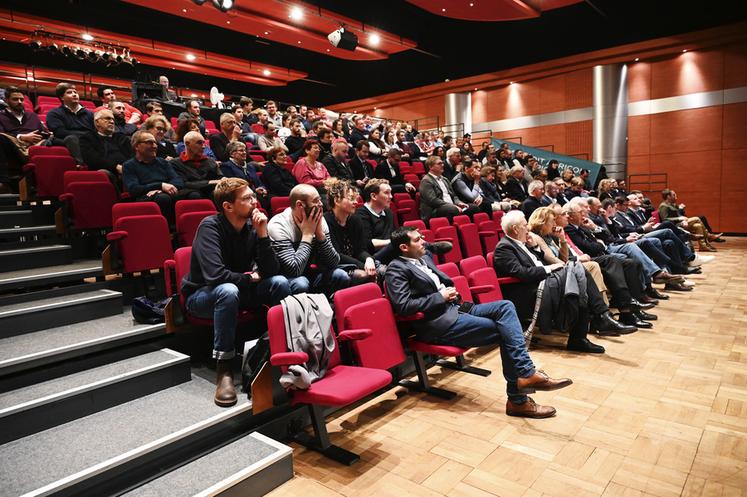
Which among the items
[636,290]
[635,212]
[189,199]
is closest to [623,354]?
[636,290]

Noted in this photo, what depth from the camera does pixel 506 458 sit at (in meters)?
1.71

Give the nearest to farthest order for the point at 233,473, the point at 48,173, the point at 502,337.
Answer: the point at 233,473 → the point at 502,337 → the point at 48,173

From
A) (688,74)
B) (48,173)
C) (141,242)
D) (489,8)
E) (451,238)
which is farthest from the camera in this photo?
(688,74)

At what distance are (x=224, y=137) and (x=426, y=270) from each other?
2707 mm

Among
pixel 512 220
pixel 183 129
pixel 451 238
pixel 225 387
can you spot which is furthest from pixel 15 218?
pixel 512 220

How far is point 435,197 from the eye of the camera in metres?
4.38

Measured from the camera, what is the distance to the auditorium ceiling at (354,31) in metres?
7.49

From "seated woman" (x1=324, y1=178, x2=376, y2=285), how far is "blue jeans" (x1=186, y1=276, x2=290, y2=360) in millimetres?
608

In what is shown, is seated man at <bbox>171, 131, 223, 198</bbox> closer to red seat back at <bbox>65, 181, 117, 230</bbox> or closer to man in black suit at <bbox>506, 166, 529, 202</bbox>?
red seat back at <bbox>65, 181, 117, 230</bbox>

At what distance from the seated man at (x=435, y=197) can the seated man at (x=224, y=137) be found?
6.03 ft

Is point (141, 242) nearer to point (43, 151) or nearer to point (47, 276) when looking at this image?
point (47, 276)

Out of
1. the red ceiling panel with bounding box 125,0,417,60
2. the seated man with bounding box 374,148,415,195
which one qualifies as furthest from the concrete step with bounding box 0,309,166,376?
the red ceiling panel with bounding box 125,0,417,60

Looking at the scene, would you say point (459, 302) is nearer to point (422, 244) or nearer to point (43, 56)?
point (422, 244)

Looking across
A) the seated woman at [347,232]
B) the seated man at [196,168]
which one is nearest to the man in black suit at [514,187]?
the seated woman at [347,232]
